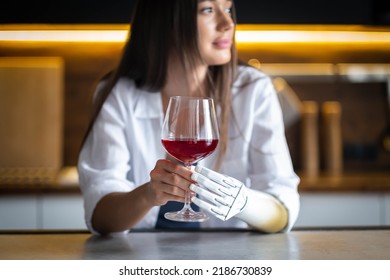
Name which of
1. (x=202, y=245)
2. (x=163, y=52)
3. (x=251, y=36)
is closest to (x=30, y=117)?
(x=251, y=36)

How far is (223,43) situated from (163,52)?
21 cm

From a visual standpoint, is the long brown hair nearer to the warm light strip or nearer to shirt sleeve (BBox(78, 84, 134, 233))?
shirt sleeve (BBox(78, 84, 134, 233))

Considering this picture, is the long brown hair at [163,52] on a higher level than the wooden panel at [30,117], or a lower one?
higher

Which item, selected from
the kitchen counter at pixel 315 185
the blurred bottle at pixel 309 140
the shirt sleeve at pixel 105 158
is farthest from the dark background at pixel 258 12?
the shirt sleeve at pixel 105 158

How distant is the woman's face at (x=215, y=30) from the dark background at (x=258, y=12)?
2.42ft

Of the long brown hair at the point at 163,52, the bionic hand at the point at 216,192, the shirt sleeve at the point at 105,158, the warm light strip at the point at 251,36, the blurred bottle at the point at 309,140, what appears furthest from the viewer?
the blurred bottle at the point at 309,140

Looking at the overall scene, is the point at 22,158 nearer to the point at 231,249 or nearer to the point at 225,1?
the point at 225,1

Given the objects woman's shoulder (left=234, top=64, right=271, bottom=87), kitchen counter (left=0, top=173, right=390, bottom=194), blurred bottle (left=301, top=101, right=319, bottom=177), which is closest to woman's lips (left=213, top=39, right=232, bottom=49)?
woman's shoulder (left=234, top=64, right=271, bottom=87)

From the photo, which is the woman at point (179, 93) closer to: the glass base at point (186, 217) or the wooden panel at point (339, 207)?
the glass base at point (186, 217)

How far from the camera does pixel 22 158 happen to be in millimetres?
2336

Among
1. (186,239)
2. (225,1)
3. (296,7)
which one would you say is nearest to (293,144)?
(296,7)

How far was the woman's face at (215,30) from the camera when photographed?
1.25 metres

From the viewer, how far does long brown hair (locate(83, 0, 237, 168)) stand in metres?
1.34

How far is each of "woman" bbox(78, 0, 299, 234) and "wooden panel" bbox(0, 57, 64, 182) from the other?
1.05 m
